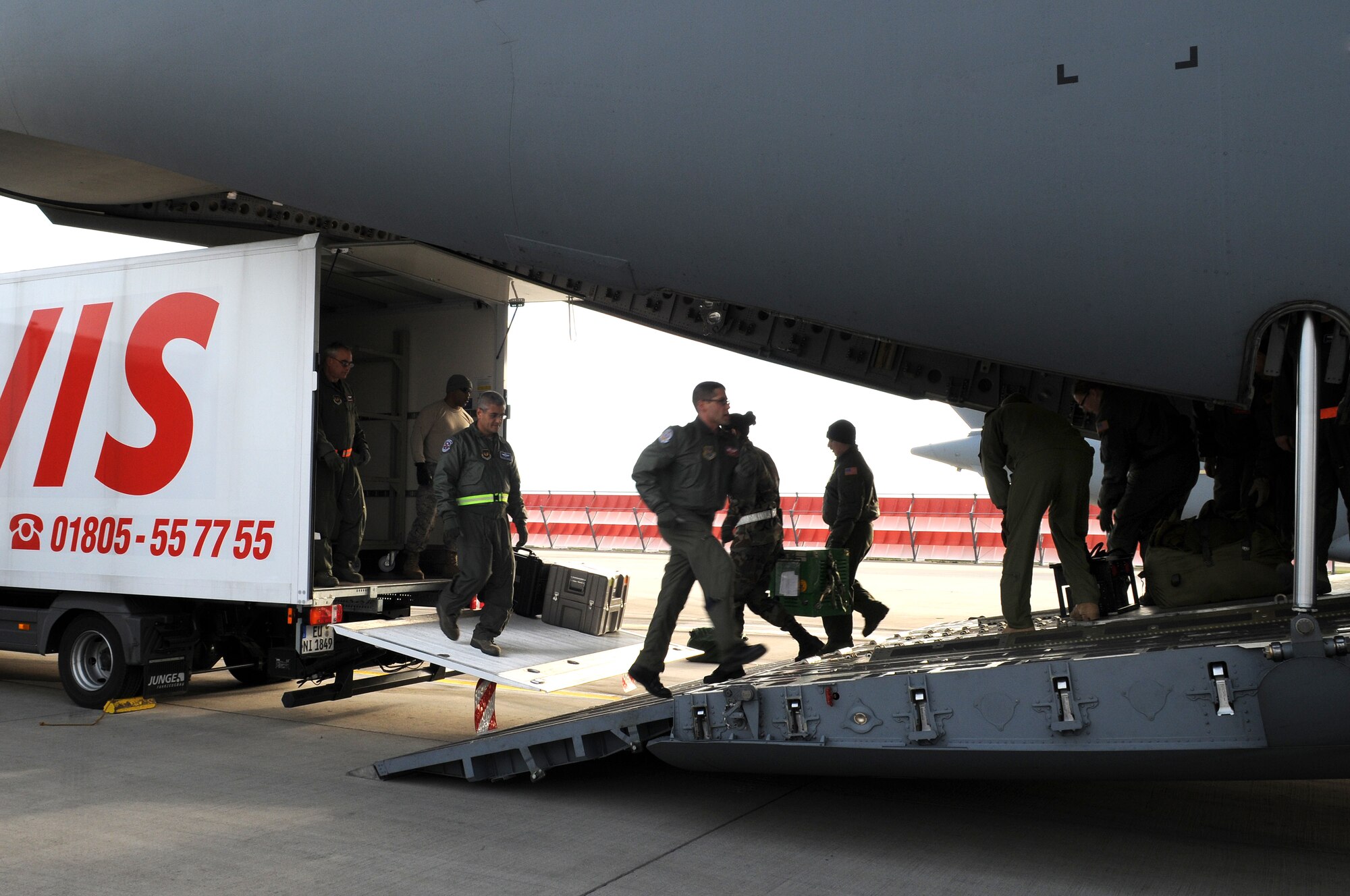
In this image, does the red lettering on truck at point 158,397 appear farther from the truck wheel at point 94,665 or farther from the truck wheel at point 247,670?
the truck wheel at point 247,670

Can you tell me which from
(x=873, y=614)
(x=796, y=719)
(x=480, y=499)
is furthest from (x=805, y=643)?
(x=796, y=719)

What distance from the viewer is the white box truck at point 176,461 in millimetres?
6555

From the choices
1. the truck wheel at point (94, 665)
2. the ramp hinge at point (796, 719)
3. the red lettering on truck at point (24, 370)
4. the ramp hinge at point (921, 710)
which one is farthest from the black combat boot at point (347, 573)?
the ramp hinge at point (921, 710)

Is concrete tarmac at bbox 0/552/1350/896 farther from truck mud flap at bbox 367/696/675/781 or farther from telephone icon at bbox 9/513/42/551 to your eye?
telephone icon at bbox 9/513/42/551

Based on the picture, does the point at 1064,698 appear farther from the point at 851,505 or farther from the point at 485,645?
the point at 851,505

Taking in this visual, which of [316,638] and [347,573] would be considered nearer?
[316,638]

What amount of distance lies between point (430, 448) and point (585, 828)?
4.00 meters

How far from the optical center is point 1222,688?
360 centimetres

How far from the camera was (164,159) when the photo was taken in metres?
5.61

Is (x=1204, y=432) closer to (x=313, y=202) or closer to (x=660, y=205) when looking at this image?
(x=660, y=205)

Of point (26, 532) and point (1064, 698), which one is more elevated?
point (26, 532)

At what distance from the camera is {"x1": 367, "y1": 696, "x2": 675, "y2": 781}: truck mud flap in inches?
194

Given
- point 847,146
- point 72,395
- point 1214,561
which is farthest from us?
point 72,395

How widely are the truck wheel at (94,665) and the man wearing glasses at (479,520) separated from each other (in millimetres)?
2319
